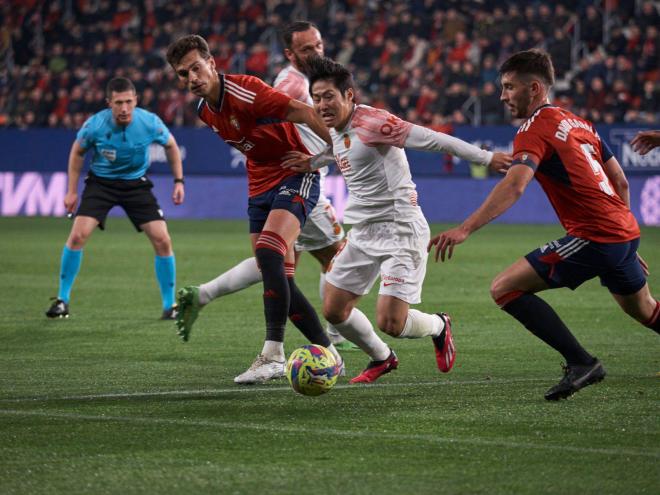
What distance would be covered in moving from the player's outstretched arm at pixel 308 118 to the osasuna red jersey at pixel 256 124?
0.06m

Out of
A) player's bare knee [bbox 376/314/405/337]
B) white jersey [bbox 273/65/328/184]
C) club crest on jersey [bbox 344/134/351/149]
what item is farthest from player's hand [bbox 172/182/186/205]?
player's bare knee [bbox 376/314/405/337]

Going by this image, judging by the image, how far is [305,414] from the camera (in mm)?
6047

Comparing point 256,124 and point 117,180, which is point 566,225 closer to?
point 256,124

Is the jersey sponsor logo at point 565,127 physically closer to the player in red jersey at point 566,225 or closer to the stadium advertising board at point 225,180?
the player in red jersey at point 566,225

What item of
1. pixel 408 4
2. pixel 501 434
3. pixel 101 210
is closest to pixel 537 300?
pixel 501 434

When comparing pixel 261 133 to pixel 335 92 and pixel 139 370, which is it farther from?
pixel 139 370

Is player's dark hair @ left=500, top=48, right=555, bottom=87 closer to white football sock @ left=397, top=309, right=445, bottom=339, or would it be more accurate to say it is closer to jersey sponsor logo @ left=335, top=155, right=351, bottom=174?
jersey sponsor logo @ left=335, top=155, right=351, bottom=174

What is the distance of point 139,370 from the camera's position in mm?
7703

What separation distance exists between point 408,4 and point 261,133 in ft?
73.1

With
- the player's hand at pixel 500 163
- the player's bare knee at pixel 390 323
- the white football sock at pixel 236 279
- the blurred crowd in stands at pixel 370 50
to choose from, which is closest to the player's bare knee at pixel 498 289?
the player's hand at pixel 500 163

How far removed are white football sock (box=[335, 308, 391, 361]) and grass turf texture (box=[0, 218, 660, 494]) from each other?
187 millimetres

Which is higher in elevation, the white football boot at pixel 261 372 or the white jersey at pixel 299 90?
the white jersey at pixel 299 90

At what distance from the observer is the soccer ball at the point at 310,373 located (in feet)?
21.0

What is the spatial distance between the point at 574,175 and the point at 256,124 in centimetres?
215
